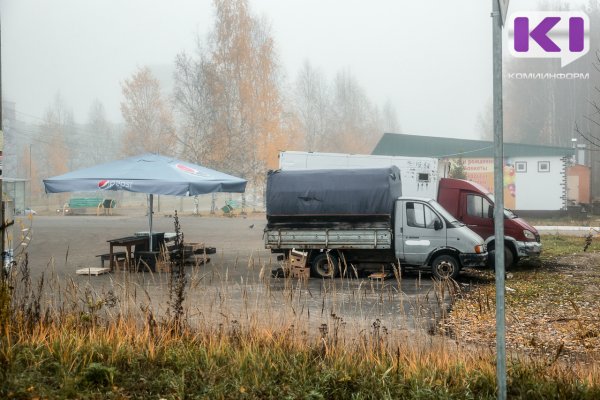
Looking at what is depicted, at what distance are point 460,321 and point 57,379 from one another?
5.83m

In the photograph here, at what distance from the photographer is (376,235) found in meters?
14.0

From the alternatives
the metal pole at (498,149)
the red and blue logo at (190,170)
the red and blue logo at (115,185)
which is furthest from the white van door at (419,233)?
the metal pole at (498,149)

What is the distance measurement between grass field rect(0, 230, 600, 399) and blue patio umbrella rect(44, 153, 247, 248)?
8218 millimetres

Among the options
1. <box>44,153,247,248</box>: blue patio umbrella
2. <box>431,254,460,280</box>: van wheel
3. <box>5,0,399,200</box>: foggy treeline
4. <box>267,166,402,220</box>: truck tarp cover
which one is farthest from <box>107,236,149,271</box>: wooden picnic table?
<box>5,0,399,200</box>: foggy treeline

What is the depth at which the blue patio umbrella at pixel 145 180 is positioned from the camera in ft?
48.6

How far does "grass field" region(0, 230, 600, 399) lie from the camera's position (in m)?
4.85

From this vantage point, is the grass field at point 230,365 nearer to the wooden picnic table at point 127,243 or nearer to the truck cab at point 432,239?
the truck cab at point 432,239

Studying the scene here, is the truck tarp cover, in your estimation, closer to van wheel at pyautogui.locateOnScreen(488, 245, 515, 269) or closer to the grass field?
van wheel at pyautogui.locateOnScreen(488, 245, 515, 269)

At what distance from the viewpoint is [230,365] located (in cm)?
539

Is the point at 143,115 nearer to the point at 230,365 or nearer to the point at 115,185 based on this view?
the point at 115,185

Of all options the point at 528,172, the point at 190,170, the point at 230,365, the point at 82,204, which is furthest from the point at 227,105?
the point at 230,365

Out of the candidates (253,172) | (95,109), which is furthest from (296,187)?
(95,109)

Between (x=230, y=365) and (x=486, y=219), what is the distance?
1240 cm

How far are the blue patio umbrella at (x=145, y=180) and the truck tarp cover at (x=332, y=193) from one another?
62.6 inches
